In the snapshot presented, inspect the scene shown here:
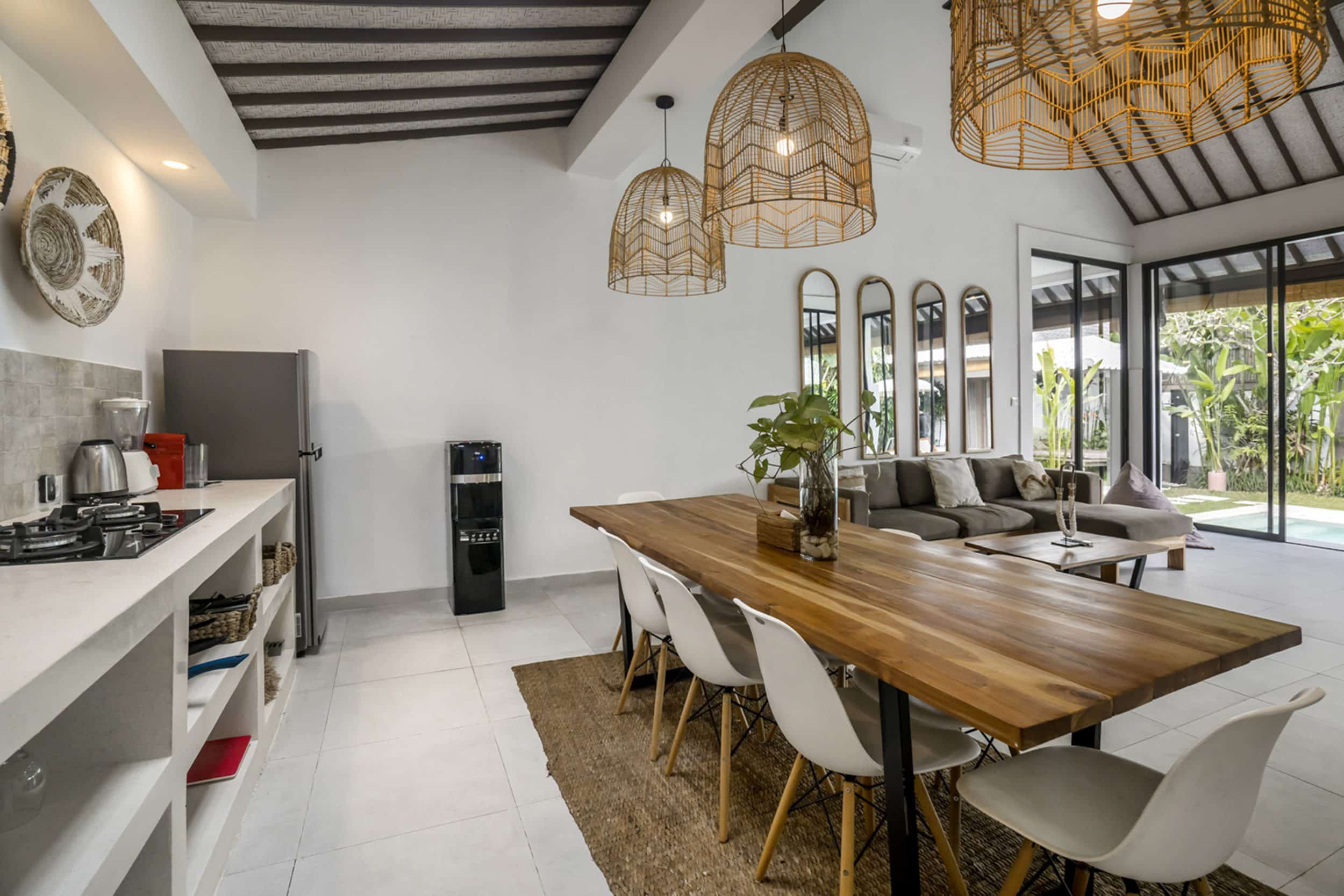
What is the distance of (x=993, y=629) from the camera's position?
4.91 feet

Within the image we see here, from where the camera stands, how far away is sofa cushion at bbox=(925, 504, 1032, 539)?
5.15 m

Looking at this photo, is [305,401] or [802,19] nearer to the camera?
[305,401]

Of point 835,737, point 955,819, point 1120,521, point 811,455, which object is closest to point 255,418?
point 811,455

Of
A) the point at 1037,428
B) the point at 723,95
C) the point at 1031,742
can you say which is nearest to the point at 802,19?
the point at 723,95

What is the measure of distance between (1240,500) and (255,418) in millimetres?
8160

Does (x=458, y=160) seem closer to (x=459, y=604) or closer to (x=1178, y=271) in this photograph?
(x=459, y=604)

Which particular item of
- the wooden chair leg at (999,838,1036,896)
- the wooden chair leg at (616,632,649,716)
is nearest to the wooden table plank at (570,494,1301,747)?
the wooden chair leg at (999,838,1036,896)

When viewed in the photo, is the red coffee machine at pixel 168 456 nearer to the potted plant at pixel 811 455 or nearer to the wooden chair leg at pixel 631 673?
the wooden chair leg at pixel 631 673

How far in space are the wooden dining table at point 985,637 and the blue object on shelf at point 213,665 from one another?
4.42ft

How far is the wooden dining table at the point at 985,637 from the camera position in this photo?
1155mm

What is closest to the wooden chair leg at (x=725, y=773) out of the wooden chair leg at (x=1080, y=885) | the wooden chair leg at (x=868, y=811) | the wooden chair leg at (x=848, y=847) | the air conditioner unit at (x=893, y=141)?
the wooden chair leg at (x=868, y=811)

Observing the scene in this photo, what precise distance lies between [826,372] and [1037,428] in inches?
108

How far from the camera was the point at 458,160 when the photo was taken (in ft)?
14.6

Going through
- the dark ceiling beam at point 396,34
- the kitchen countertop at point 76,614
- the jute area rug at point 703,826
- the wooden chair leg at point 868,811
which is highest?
the dark ceiling beam at point 396,34
